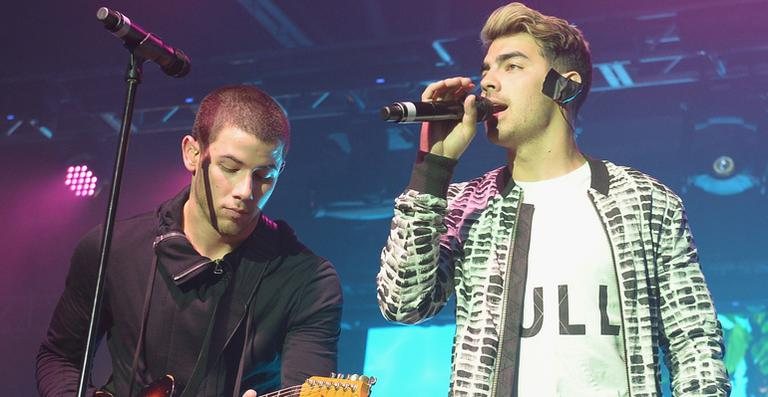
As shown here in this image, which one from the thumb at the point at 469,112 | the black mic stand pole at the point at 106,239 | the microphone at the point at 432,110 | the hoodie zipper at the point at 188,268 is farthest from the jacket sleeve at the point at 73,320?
the thumb at the point at 469,112

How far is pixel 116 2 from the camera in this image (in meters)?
7.48

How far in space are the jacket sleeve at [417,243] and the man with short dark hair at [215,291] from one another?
1.45 feet

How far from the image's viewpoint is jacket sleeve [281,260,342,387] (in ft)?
9.28

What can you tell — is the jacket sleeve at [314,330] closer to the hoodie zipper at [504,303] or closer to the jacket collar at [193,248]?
the jacket collar at [193,248]

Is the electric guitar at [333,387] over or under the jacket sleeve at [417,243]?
under

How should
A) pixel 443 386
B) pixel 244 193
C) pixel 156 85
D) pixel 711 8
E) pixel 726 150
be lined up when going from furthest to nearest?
1. pixel 156 85
2. pixel 443 386
3. pixel 726 150
4. pixel 711 8
5. pixel 244 193

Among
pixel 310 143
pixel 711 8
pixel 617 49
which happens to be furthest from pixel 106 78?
pixel 711 8

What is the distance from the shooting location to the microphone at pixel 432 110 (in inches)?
95.4

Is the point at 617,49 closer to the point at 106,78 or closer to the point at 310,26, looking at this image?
the point at 310,26

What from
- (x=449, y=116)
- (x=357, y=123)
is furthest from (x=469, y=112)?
(x=357, y=123)

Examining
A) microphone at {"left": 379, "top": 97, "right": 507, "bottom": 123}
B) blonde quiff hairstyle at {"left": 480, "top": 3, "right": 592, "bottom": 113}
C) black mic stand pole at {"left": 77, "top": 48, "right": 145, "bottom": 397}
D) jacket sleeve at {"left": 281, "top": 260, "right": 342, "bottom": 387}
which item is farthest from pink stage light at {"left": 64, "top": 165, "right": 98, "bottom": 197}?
microphone at {"left": 379, "top": 97, "right": 507, "bottom": 123}

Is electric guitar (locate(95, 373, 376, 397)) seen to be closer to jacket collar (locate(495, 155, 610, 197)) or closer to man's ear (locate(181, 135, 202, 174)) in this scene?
jacket collar (locate(495, 155, 610, 197))

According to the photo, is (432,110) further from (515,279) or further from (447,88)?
(515,279)

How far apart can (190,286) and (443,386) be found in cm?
502
